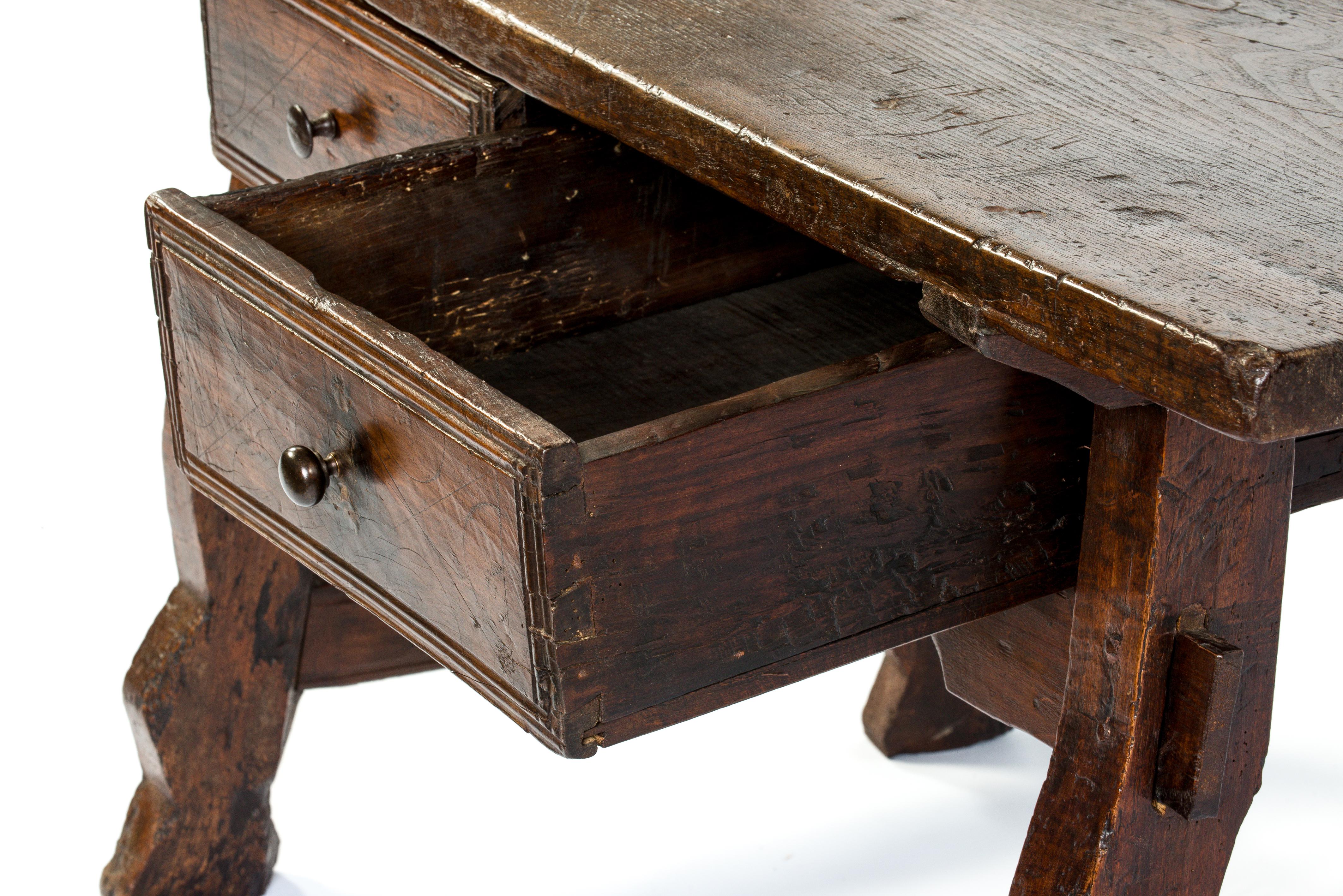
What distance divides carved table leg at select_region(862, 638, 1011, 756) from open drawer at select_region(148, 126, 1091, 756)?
56 centimetres

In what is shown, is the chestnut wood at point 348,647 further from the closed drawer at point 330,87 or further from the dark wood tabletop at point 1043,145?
the dark wood tabletop at point 1043,145

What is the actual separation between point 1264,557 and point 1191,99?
270 mm

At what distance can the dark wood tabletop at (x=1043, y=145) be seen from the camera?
2.58 feet

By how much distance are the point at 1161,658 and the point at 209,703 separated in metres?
0.83

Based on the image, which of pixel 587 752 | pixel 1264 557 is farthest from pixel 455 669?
pixel 1264 557

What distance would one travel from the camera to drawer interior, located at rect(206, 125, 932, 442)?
1.18 m

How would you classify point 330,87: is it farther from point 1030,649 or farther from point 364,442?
point 1030,649

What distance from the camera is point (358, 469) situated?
99cm

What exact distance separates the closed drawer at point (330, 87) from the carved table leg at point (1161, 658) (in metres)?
0.53

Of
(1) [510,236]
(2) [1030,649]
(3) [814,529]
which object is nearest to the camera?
(3) [814,529]

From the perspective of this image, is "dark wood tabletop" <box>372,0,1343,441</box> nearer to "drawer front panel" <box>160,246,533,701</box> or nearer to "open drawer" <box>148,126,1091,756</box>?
"open drawer" <box>148,126,1091,756</box>

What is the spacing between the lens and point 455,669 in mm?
989

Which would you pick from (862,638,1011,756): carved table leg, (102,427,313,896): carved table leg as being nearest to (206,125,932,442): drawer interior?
(102,427,313,896): carved table leg

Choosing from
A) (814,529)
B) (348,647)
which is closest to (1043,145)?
(814,529)
